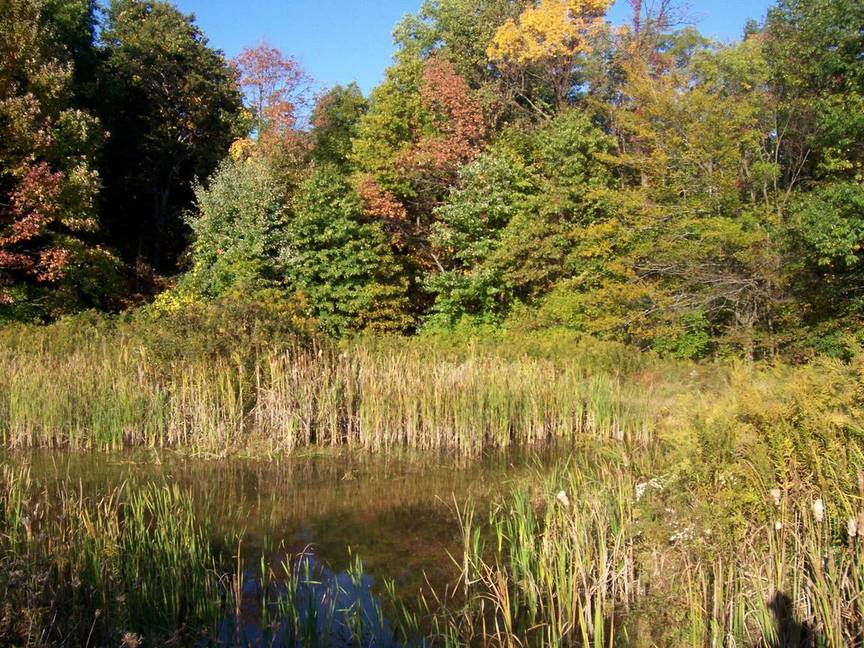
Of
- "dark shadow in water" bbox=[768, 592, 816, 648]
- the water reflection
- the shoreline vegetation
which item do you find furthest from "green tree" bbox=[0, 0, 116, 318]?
"dark shadow in water" bbox=[768, 592, 816, 648]

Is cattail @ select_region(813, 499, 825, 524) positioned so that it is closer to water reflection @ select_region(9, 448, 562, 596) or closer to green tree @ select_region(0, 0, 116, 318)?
water reflection @ select_region(9, 448, 562, 596)

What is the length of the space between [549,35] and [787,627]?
18725 mm

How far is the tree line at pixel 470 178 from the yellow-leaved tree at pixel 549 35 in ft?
0.22

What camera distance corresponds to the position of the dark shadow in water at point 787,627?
342 centimetres

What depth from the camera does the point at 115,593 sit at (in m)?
3.71

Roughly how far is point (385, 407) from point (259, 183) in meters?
11.2

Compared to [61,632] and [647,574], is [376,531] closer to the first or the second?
[647,574]

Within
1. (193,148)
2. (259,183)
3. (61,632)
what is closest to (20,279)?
(259,183)

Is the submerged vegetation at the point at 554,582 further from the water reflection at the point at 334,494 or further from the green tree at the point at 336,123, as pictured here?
the green tree at the point at 336,123

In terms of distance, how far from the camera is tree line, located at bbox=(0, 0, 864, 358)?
13031 mm

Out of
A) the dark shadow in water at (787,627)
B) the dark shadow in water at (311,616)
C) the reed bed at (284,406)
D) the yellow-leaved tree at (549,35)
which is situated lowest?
the dark shadow in water at (311,616)

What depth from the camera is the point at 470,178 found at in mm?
A: 17891

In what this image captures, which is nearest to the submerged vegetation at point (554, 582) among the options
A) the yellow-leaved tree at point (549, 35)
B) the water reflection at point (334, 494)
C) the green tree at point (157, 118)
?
the water reflection at point (334, 494)

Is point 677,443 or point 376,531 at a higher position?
point 677,443
